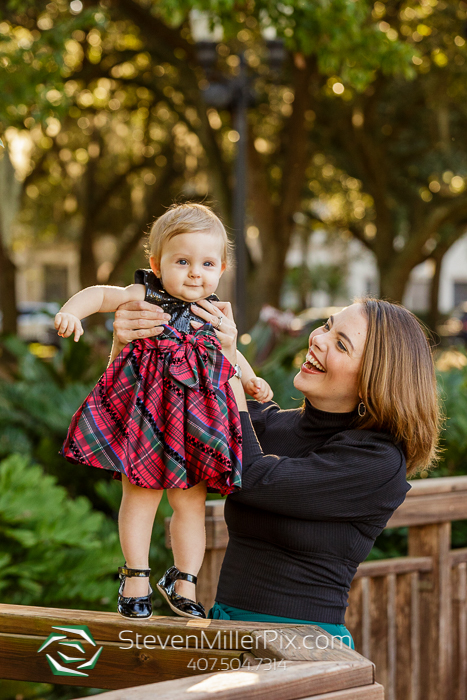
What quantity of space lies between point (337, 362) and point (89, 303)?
2.08ft

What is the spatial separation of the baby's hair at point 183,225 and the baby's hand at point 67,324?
1.02ft

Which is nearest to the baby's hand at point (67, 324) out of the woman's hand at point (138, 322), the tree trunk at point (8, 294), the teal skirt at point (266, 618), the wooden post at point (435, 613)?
the woman's hand at point (138, 322)

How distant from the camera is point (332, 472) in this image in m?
1.74

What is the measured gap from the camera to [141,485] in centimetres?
171

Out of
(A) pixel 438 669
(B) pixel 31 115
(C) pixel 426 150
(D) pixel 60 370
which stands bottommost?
(A) pixel 438 669

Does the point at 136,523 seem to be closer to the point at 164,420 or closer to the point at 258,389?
the point at 164,420

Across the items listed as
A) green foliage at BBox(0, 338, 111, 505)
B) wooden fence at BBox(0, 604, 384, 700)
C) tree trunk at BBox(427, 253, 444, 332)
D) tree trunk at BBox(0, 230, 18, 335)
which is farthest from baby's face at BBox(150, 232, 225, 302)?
tree trunk at BBox(427, 253, 444, 332)

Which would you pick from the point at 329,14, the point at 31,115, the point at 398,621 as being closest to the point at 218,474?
the point at 398,621

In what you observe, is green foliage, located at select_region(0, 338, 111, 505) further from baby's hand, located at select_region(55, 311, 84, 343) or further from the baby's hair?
baby's hand, located at select_region(55, 311, 84, 343)

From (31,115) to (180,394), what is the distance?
24.9 ft

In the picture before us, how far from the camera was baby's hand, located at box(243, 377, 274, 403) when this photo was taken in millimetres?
2000

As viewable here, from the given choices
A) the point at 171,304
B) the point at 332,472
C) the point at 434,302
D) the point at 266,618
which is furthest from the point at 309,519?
the point at 434,302

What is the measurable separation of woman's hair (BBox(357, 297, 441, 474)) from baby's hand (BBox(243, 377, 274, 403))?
0.89 feet

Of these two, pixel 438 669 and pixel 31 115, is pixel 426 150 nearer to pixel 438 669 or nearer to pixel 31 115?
pixel 31 115
